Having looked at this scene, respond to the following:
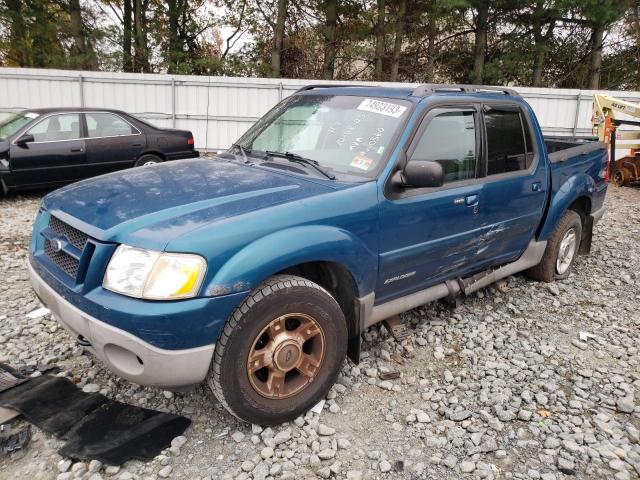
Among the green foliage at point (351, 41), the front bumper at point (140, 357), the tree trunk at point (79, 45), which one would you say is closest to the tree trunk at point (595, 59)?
the green foliage at point (351, 41)

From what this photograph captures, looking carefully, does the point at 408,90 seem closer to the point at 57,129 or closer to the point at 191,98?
the point at 57,129

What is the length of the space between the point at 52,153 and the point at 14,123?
0.86m

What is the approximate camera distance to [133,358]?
247 cm

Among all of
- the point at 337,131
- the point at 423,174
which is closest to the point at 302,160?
the point at 337,131

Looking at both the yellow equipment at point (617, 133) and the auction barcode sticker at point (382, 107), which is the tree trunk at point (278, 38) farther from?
the auction barcode sticker at point (382, 107)

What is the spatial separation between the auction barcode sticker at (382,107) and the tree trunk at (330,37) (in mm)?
16918

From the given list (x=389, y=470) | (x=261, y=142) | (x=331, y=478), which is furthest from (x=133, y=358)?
(x=261, y=142)

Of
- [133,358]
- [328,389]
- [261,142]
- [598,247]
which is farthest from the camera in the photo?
[598,247]

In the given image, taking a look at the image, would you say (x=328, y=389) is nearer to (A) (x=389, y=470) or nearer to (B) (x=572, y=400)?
(A) (x=389, y=470)

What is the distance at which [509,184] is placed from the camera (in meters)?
4.07

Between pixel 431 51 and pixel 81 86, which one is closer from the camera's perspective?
pixel 81 86

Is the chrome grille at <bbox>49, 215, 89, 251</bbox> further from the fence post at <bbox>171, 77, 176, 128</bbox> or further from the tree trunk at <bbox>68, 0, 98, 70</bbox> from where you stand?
the tree trunk at <bbox>68, 0, 98, 70</bbox>

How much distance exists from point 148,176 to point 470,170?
2304mm

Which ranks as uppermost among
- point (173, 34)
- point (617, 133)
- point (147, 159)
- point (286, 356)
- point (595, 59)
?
point (173, 34)
